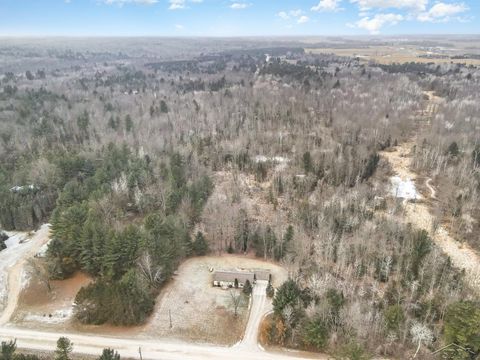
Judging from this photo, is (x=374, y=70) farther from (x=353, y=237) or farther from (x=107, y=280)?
(x=107, y=280)

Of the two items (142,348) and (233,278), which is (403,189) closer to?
(233,278)

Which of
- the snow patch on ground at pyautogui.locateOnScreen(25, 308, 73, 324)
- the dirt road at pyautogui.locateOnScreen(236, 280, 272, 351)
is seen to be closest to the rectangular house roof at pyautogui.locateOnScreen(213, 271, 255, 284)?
the dirt road at pyautogui.locateOnScreen(236, 280, 272, 351)

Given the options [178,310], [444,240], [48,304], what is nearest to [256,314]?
[178,310]

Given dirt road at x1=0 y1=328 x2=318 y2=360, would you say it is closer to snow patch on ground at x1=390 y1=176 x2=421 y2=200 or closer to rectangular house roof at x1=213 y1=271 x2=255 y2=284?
rectangular house roof at x1=213 y1=271 x2=255 y2=284

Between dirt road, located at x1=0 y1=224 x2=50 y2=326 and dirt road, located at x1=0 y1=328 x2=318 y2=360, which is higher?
dirt road, located at x1=0 y1=224 x2=50 y2=326

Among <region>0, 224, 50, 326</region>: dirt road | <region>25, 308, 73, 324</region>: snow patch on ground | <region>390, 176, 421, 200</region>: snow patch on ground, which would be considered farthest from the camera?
<region>390, 176, 421, 200</region>: snow patch on ground

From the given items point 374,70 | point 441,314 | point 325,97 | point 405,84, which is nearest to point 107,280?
point 441,314
